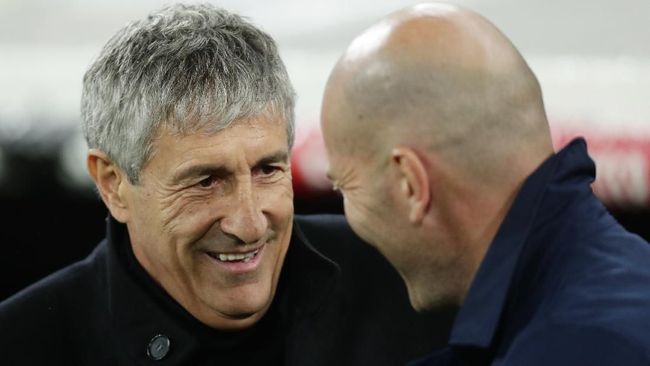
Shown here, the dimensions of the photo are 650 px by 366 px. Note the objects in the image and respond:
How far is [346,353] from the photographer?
7.62 ft

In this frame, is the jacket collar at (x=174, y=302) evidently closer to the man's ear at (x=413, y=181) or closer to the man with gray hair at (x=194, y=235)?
the man with gray hair at (x=194, y=235)

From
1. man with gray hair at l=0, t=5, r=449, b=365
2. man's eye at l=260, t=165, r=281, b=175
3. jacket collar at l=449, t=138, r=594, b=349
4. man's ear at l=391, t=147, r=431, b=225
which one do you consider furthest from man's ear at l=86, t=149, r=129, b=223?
jacket collar at l=449, t=138, r=594, b=349

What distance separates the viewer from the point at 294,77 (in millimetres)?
3023

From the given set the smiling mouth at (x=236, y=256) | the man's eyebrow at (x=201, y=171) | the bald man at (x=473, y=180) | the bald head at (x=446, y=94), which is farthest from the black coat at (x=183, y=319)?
the bald head at (x=446, y=94)

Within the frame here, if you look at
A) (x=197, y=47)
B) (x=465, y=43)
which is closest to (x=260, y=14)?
(x=197, y=47)

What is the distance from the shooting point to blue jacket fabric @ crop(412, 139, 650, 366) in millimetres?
1449

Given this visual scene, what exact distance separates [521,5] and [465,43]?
143 cm

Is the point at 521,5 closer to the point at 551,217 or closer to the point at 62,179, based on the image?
the point at 62,179

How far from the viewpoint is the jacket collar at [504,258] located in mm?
1578

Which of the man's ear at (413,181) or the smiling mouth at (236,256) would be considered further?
the smiling mouth at (236,256)

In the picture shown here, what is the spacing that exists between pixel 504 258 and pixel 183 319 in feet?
2.71

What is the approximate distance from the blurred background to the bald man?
4.30 ft

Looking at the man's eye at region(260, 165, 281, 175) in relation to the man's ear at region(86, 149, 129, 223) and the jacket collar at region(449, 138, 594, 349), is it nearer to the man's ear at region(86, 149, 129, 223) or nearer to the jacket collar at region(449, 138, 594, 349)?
the man's ear at region(86, 149, 129, 223)

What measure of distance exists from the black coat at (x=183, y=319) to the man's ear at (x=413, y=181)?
0.65 meters
